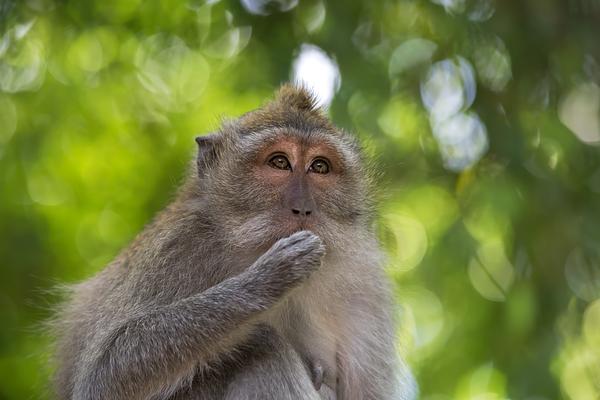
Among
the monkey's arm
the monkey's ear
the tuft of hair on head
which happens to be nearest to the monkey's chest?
the monkey's arm

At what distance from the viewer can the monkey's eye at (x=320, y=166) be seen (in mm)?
7164

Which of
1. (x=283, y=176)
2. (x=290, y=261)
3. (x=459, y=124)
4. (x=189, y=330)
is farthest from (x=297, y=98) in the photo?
(x=459, y=124)

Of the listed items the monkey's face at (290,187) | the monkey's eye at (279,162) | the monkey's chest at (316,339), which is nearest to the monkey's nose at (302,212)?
the monkey's face at (290,187)

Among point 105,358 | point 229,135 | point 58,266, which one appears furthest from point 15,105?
point 105,358

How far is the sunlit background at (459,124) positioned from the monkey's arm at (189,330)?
1.90 m

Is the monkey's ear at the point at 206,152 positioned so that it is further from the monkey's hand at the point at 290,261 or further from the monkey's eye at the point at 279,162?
the monkey's hand at the point at 290,261

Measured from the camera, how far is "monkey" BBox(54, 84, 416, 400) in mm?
6715

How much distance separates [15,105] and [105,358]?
552 centimetres

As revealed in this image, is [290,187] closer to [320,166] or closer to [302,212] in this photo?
[302,212]

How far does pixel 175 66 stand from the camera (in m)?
12.5

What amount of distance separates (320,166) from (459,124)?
307 cm

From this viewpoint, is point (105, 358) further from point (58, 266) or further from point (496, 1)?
point (58, 266)

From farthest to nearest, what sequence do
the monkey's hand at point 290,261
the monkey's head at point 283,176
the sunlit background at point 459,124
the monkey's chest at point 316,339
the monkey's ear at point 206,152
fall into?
the sunlit background at point 459,124 < the monkey's ear at point 206,152 < the monkey's chest at point 316,339 < the monkey's head at point 283,176 < the monkey's hand at point 290,261

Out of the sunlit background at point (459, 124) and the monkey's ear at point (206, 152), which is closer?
the monkey's ear at point (206, 152)
